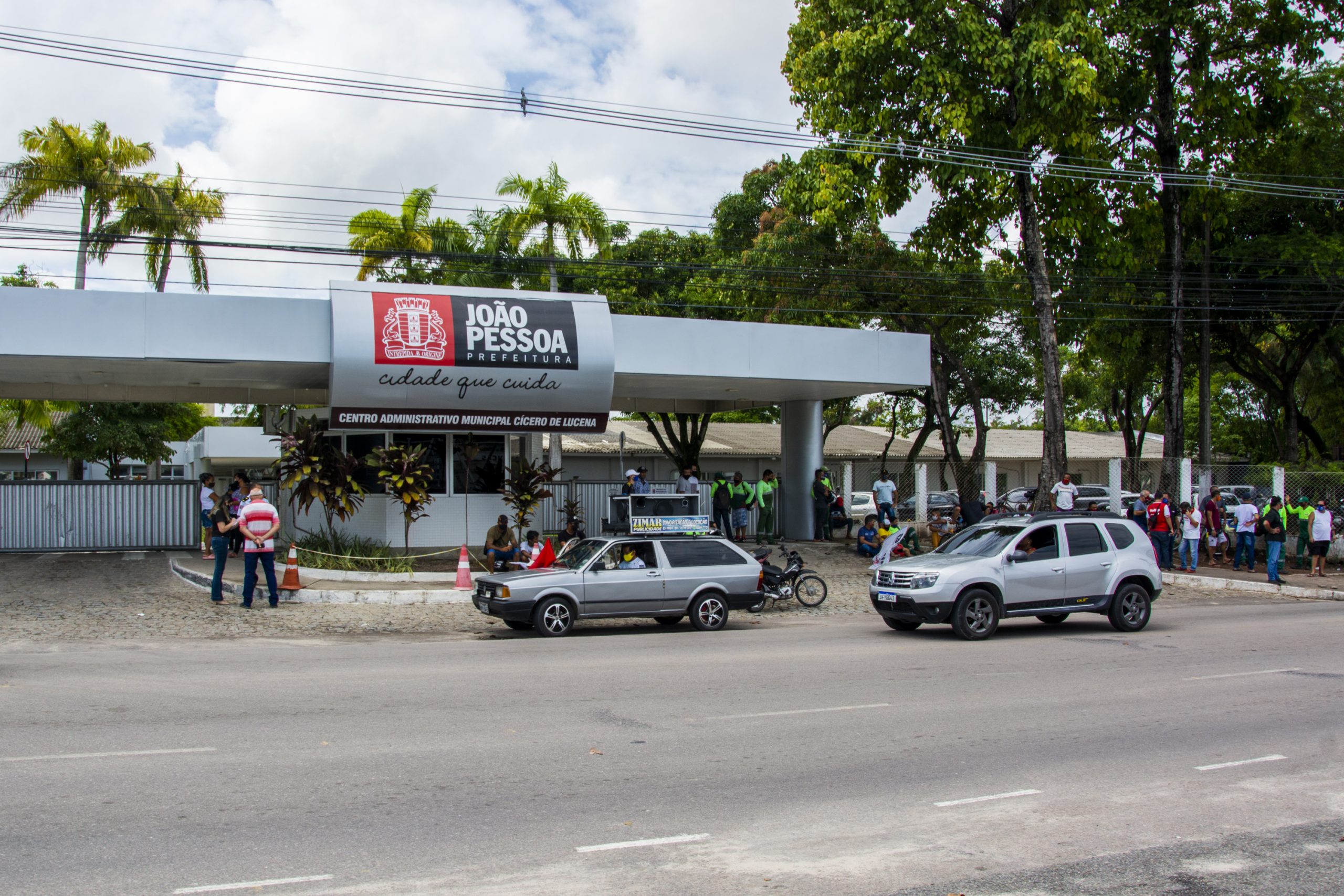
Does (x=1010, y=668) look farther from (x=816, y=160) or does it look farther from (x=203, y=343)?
(x=816, y=160)

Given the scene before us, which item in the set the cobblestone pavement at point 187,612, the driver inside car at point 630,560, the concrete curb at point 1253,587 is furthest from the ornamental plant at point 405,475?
the concrete curb at point 1253,587

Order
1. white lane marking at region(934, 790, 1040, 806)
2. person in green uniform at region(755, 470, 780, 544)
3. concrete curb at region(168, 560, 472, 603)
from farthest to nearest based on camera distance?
person in green uniform at region(755, 470, 780, 544), concrete curb at region(168, 560, 472, 603), white lane marking at region(934, 790, 1040, 806)

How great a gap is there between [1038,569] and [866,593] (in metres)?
6.01

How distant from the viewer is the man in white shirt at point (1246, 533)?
2328cm

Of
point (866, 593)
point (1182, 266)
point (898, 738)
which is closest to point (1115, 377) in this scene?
point (1182, 266)

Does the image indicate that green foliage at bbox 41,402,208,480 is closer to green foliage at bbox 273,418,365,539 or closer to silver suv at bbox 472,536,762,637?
green foliage at bbox 273,418,365,539

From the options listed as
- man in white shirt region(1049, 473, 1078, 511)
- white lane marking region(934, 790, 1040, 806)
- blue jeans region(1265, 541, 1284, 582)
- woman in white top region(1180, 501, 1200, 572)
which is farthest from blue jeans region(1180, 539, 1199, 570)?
white lane marking region(934, 790, 1040, 806)

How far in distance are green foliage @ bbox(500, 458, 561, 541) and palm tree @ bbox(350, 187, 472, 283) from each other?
12.7 m

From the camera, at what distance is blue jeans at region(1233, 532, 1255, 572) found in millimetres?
23469

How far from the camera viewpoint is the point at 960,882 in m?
5.05

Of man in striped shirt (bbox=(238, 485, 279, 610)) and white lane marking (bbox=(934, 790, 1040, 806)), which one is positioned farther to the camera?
man in striped shirt (bbox=(238, 485, 279, 610))

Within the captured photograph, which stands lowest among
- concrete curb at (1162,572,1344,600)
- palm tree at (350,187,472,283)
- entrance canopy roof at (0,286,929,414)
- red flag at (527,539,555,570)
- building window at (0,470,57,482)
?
concrete curb at (1162,572,1344,600)

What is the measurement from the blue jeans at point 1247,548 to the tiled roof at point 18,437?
156 feet

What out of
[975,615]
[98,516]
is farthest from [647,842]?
[98,516]
